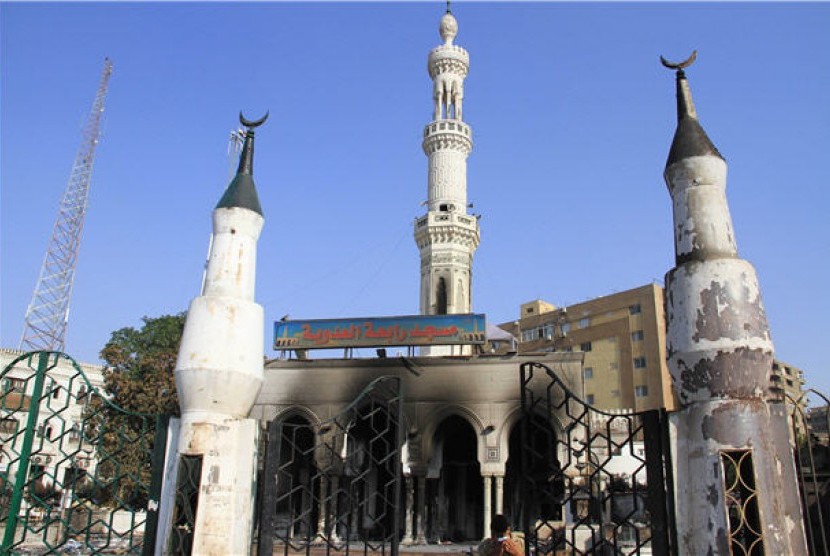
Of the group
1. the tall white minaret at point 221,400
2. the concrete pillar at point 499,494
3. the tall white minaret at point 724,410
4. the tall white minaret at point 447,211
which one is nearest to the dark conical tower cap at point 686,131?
the tall white minaret at point 724,410

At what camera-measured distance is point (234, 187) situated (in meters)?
8.55

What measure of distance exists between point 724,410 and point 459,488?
2646cm

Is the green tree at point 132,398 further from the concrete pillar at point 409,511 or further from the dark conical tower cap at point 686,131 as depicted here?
the dark conical tower cap at point 686,131

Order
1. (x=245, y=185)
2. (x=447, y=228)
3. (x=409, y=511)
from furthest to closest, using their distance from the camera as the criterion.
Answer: (x=447, y=228) → (x=409, y=511) → (x=245, y=185)

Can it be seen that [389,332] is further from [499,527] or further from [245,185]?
[499,527]

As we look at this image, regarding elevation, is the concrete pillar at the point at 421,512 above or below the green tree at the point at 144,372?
below

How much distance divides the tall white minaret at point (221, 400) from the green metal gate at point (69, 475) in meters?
0.48

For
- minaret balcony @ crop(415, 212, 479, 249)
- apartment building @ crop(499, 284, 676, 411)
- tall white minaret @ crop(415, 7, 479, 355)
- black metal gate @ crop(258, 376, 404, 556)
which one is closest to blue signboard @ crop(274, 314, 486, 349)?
black metal gate @ crop(258, 376, 404, 556)

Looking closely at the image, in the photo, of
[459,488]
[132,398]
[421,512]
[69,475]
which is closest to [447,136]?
[459,488]

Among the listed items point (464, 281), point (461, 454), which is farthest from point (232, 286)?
point (464, 281)

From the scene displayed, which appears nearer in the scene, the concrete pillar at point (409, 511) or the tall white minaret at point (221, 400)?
the tall white minaret at point (221, 400)

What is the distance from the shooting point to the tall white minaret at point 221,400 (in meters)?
7.20

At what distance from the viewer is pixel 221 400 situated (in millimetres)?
7523

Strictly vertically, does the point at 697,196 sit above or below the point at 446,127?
below
